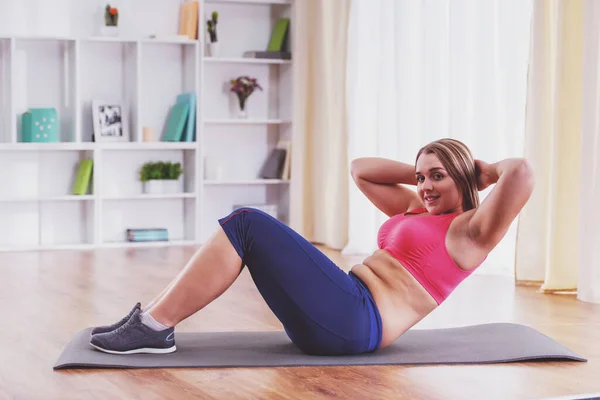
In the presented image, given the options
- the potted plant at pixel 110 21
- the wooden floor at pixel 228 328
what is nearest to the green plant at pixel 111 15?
the potted plant at pixel 110 21

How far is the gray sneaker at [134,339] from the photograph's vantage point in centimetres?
275

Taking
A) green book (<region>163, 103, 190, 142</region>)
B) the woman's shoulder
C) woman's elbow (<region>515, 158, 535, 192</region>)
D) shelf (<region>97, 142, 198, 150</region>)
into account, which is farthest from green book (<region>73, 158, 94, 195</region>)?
woman's elbow (<region>515, 158, 535, 192</region>)

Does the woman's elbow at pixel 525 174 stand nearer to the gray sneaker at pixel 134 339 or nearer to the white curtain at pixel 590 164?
the gray sneaker at pixel 134 339

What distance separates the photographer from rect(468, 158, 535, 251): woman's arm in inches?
101

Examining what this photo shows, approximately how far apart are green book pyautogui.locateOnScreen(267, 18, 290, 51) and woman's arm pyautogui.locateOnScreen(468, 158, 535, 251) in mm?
4400

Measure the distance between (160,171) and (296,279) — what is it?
4102 mm

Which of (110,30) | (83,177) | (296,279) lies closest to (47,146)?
(83,177)

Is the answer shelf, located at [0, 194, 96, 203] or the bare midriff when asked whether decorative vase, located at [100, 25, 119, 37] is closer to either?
shelf, located at [0, 194, 96, 203]

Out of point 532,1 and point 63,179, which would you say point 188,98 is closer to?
point 63,179

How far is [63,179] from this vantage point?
21.2 ft

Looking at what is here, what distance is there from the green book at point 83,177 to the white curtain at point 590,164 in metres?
3.47

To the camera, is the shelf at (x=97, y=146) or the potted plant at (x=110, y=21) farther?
the potted plant at (x=110, y=21)

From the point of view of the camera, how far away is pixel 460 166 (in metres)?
2.71

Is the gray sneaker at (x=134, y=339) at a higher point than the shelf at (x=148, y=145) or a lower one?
lower
